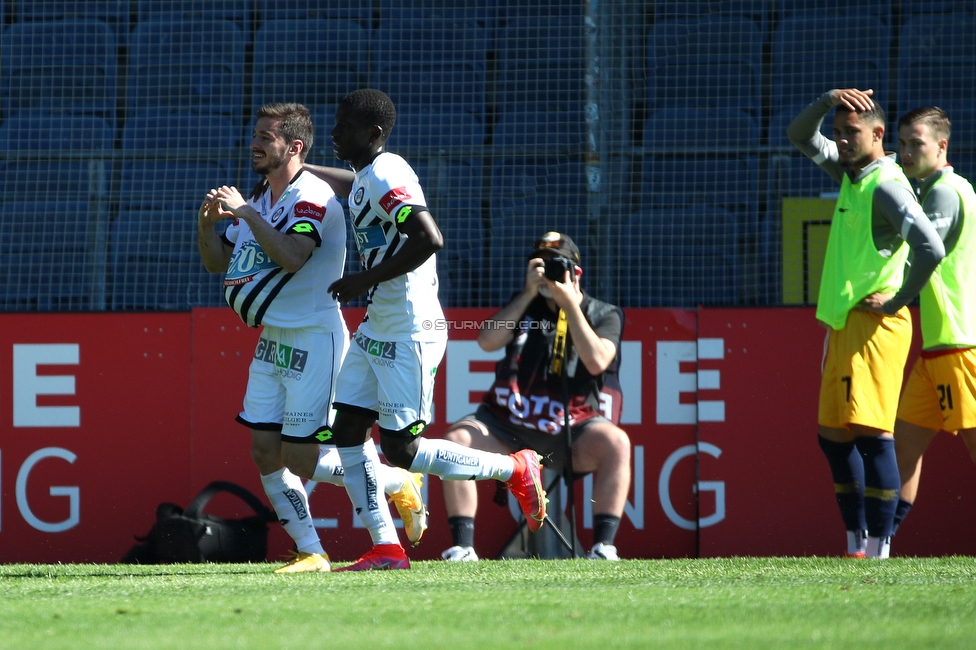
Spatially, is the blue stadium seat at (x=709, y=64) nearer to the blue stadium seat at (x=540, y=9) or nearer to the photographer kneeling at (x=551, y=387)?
the blue stadium seat at (x=540, y=9)

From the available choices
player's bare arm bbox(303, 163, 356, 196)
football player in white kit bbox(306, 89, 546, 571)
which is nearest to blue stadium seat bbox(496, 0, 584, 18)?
player's bare arm bbox(303, 163, 356, 196)

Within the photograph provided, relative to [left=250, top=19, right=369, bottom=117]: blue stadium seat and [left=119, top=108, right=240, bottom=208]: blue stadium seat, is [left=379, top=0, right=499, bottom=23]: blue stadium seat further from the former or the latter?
[left=119, top=108, right=240, bottom=208]: blue stadium seat

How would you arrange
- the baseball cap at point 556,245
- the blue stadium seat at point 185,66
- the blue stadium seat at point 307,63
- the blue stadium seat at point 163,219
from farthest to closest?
1. the blue stadium seat at point 185,66
2. the blue stadium seat at point 307,63
3. the blue stadium seat at point 163,219
4. the baseball cap at point 556,245

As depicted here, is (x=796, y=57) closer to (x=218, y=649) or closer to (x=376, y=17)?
(x=376, y=17)

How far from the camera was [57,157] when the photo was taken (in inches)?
275

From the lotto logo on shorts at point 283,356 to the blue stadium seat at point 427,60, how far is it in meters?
3.07

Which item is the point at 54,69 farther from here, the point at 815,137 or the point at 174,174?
the point at 815,137

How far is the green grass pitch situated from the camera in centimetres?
275

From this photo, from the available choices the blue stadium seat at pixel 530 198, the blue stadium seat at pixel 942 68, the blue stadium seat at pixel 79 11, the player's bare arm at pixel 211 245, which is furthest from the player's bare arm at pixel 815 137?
the blue stadium seat at pixel 79 11

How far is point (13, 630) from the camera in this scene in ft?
9.68

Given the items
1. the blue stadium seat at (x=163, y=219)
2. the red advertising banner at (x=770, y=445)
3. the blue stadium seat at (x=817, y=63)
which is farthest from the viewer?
the blue stadium seat at (x=817, y=63)

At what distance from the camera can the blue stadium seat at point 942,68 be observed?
687 cm

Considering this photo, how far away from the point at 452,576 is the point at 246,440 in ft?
7.40

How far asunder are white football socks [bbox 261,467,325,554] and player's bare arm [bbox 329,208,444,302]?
841 millimetres
